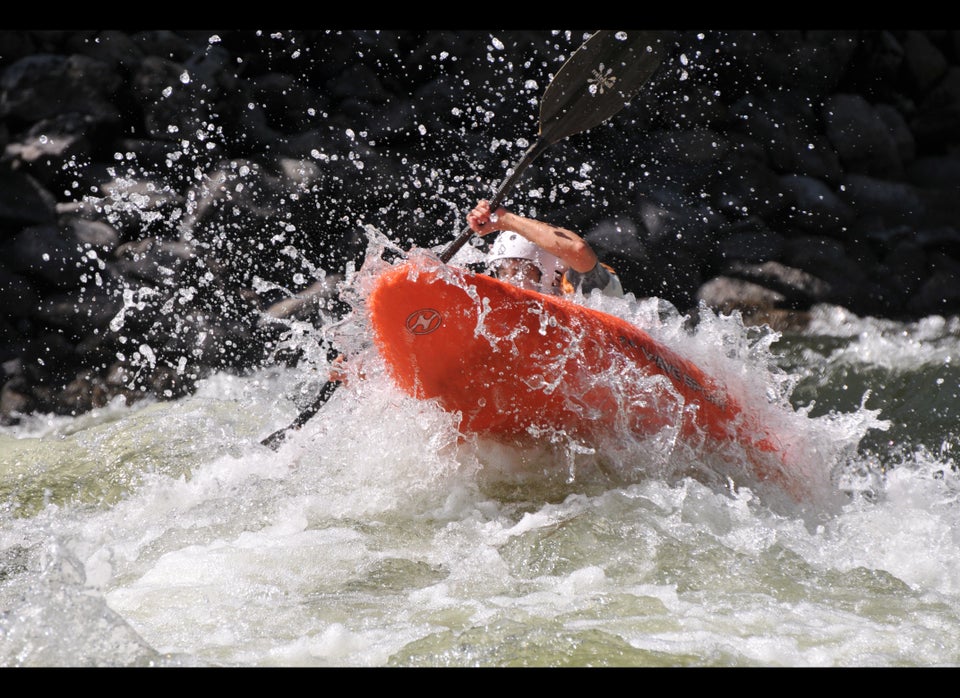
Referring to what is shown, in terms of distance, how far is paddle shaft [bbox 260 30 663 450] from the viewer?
3.71 m

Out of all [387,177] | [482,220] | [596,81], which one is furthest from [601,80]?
[387,177]

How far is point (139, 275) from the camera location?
6.12 metres

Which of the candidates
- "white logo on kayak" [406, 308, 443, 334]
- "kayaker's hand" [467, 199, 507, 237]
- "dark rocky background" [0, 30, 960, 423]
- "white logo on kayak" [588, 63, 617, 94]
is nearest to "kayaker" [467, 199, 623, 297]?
"kayaker's hand" [467, 199, 507, 237]

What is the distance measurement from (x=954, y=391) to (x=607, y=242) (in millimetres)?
2460

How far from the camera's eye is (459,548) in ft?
9.27

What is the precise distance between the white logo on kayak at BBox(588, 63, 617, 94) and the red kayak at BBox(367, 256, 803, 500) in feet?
3.34

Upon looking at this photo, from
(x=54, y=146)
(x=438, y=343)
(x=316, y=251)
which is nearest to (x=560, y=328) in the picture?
(x=438, y=343)

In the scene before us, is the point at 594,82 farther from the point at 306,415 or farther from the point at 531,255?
the point at 306,415

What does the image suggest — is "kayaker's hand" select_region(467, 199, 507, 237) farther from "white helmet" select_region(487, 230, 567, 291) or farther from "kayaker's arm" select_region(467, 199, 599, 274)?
"white helmet" select_region(487, 230, 567, 291)

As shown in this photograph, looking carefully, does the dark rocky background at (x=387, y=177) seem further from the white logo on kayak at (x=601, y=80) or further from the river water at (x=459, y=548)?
the white logo on kayak at (x=601, y=80)

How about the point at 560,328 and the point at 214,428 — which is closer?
the point at 560,328

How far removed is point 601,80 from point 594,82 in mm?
32

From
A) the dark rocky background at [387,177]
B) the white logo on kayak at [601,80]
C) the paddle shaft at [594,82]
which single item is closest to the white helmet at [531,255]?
the paddle shaft at [594,82]

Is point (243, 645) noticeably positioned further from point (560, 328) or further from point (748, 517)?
point (748, 517)
